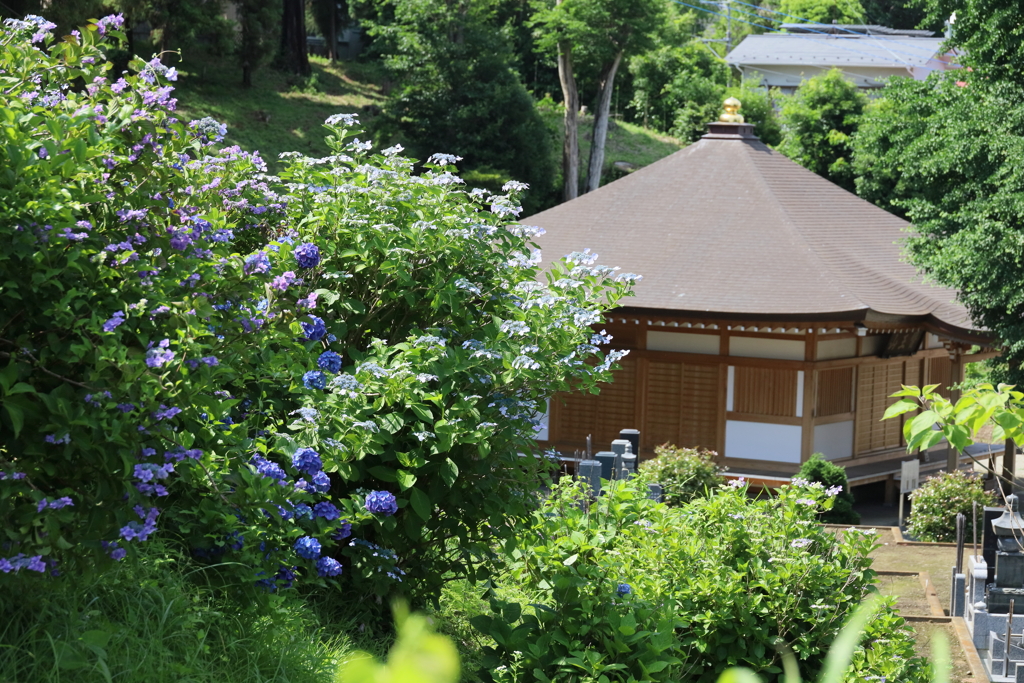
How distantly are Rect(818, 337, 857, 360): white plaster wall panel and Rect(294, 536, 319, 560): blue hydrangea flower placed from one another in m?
13.1

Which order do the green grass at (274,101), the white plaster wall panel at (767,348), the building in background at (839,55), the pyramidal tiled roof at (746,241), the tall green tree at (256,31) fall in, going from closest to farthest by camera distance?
the pyramidal tiled roof at (746,241) → the white plaster wall panel at (767,348) → the green grass at (274,101) → the tall green tree at (256,31) → the building in background at (839,55)

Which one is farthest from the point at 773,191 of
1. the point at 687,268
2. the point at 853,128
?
the point at 853,128

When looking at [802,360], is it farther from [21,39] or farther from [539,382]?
[21,39]

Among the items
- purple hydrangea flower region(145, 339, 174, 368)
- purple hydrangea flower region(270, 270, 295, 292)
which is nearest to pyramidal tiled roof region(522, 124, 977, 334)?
purple hydrangea flower region(270, 270, 295, 292)

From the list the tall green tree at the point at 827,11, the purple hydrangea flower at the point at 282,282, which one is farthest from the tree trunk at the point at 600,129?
the purple hydrangea flower at the point at 282,282

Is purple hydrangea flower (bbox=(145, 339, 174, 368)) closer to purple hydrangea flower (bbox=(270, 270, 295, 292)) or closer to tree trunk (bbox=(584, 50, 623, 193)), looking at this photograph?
purple hydrangea flower (bbox=(270, 270, 295, 292))

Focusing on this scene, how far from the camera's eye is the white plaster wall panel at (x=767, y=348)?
611 inches

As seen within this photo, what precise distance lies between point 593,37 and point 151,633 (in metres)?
27.5

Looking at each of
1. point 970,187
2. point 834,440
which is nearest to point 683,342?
point 834,440

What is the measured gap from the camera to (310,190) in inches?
189

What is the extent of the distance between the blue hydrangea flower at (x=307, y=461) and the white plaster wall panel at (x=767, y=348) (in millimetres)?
12854

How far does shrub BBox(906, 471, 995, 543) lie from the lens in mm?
12744

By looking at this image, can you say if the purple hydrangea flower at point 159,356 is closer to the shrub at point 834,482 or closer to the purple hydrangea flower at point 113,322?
the purple hydrangea flower at point 113,322

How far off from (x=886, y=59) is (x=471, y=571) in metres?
44.3
